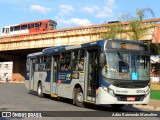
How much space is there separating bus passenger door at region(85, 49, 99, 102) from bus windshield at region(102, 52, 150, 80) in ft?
2.31

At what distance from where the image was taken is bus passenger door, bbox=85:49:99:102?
570 inches

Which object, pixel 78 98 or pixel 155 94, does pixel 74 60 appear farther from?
pixel 155 94

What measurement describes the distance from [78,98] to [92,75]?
1.71 metres

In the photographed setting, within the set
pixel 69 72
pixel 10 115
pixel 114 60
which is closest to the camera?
pixel 10 115

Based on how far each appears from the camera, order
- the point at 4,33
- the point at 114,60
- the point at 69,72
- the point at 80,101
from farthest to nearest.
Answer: the point at 4,33 < the point at 69,72 < the point at 80,101 < the point at 114,60

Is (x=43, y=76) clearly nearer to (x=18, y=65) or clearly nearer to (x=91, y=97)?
(x=91, y=97)

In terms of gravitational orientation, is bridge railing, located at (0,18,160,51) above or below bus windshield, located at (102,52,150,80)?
above

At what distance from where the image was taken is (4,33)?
64.2m

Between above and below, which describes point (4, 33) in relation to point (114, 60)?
above

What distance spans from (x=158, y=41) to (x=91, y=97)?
14679 mm

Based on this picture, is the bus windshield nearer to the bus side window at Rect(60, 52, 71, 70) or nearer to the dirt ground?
the bus side window at Rect(60, 52, 71, 70)

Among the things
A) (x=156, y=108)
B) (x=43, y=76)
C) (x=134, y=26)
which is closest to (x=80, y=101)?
(x=156, y=108)

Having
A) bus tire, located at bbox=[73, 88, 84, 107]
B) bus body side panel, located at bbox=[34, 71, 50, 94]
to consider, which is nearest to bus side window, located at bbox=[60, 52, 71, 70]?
bus tire, located at bbox=[73, 88, 84, 107]

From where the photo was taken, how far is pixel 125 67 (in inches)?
551
